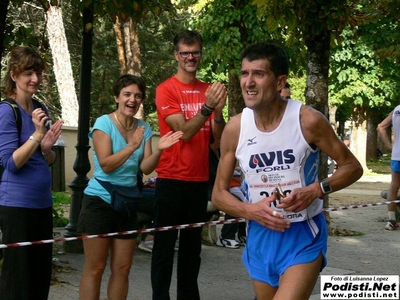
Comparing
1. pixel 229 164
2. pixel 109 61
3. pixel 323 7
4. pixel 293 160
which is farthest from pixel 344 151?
pixel 109 61

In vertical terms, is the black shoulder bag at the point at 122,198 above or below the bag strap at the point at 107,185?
below

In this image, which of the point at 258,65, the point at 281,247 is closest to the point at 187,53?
the point at 258,65

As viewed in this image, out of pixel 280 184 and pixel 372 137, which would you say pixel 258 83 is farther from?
pixel 372 137

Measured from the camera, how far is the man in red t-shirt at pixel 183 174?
6285 millimetres

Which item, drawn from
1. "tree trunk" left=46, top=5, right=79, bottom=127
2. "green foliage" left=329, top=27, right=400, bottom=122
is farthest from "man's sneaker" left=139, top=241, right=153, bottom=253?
"green foliage" left=329, top=27, right=400, bottom=122

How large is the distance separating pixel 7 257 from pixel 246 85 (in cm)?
194

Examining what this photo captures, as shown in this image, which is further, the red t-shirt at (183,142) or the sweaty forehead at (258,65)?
the red t-shirt at (183,142)

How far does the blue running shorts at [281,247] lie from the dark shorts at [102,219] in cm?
154

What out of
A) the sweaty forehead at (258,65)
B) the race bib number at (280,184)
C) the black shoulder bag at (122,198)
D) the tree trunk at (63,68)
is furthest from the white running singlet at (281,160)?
the tree trunk at (63,68)

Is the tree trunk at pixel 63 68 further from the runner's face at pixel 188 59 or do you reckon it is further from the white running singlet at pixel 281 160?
the white running singlet at pixel 281 160

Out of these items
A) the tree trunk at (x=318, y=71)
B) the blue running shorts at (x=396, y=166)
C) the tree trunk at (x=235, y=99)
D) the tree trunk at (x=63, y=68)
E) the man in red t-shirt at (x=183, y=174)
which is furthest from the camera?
the tree trunk at (x=63, y=68)

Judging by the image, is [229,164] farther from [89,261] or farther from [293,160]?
[89,261]

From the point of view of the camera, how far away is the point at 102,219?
19.1 ft

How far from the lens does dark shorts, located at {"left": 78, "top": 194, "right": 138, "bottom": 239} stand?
5.82 m
